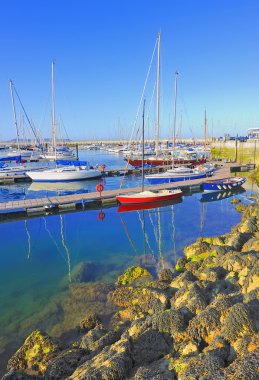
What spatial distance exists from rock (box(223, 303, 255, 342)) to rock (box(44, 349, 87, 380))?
3.70 metres

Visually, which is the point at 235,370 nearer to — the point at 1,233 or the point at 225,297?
the point at 225,297

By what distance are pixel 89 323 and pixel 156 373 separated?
4.92 m

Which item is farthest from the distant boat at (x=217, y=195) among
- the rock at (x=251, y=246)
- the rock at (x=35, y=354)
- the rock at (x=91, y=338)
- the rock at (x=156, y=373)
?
the rock at (x=156, y=373)

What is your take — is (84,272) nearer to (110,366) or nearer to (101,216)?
(110,366)

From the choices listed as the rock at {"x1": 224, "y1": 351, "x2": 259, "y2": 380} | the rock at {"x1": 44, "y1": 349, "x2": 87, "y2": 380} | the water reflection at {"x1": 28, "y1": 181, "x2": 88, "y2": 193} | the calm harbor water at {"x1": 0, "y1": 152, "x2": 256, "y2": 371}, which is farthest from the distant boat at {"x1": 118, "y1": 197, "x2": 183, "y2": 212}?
the rock at {"x1": 224, "y1": 351, "x2": 259, "y2": 380}

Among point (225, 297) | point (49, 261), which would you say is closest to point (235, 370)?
point (225, 297)

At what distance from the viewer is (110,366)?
5902 millimetres

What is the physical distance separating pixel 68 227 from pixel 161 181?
16572 mm

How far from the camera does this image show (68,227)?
890 inches

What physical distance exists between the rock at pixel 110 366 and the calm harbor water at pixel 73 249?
358 centimetres

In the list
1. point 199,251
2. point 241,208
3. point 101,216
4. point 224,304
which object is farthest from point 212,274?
point 241,208

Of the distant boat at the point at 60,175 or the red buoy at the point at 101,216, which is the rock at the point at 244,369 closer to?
the red buoy at the point at 101,216

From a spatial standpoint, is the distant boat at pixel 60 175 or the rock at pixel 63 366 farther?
the distant boat at pixel 60 175

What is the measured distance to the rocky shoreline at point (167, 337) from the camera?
18.2 feet
